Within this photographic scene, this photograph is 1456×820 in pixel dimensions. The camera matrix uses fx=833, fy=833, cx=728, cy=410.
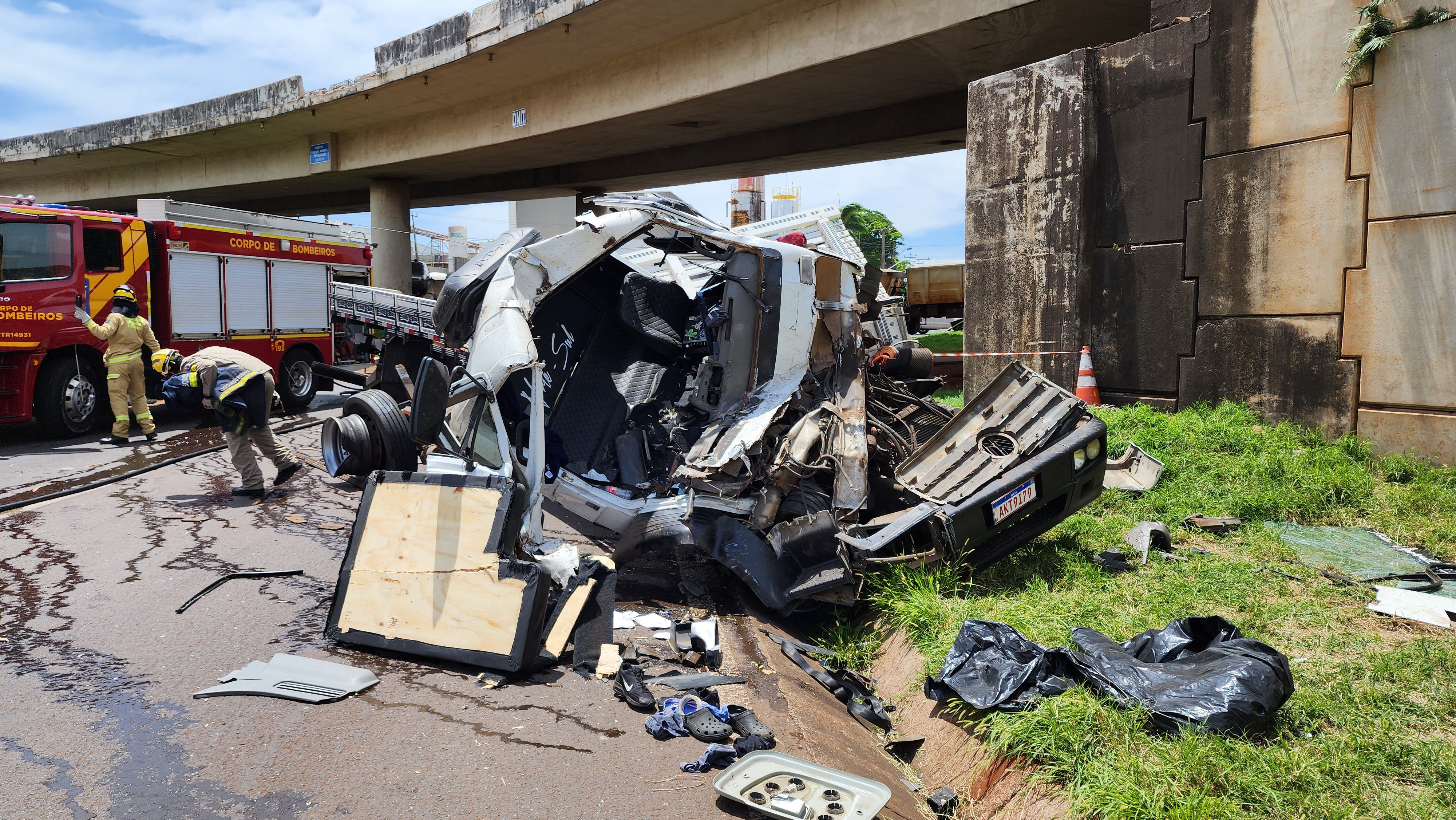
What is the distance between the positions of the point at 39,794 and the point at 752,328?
14.3ft

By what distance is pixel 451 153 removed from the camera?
17812mm

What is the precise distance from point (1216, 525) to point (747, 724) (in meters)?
3.62

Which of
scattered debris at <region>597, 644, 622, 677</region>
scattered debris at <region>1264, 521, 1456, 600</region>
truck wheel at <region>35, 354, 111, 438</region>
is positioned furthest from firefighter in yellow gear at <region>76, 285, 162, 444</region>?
scattered debris at <region>1264, 521, 1456, 600</region>

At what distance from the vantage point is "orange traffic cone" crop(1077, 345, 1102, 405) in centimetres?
775

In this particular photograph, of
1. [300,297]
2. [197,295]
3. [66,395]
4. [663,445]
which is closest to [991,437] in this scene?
[663,445]

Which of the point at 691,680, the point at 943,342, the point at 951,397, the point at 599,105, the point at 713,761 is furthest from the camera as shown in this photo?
the point at 943,342

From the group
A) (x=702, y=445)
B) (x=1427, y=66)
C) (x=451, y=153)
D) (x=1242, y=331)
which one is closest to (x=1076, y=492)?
(x=702, y=445)

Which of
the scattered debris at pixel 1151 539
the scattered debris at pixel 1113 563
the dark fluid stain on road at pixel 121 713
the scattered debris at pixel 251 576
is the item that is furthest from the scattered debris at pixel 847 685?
the scattered debris at pixel 251 576

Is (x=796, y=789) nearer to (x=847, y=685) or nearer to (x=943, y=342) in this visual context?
(x=847, y=685)

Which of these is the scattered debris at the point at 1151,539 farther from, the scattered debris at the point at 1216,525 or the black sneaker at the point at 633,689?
the black sneaker at the point at 633,689

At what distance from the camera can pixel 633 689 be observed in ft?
11.8

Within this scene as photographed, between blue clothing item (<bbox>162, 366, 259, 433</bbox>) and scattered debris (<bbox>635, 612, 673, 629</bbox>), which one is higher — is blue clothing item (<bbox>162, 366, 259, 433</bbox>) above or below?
above

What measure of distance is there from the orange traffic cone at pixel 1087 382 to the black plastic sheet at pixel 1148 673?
4.40 metres

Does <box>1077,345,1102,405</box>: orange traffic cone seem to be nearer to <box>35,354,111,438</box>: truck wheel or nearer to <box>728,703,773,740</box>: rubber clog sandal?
<box>728,703,773,740</box>: rubber clog sandal
